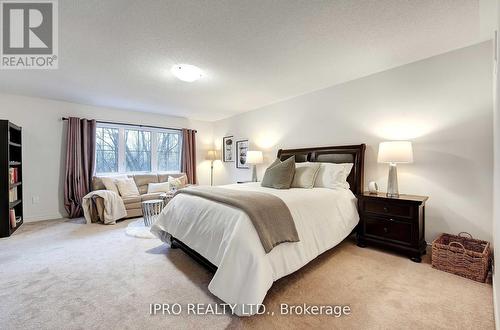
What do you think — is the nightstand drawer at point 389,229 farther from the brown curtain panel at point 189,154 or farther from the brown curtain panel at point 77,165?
the brown curtain panel at point 77,165

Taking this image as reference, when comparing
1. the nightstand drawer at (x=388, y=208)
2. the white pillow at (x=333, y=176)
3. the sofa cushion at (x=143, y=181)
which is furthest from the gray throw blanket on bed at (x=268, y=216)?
the sofa cushion at (x=143, y=181)

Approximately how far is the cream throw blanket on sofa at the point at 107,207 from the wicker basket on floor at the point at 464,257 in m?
4.58

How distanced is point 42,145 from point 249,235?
4719 mm

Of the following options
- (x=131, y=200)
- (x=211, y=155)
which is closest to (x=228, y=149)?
(x=211, y=155)

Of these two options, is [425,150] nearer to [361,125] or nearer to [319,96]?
[361,125]

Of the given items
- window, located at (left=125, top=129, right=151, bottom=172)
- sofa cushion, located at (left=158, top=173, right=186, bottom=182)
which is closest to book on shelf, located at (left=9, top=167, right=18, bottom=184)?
window, located at (left=125, top=129, right=151, bottom=172)

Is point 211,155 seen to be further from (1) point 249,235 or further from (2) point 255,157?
(1) point 249,235

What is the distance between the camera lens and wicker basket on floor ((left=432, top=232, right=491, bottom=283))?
1.92 m

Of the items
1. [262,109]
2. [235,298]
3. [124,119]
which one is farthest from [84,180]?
[235,298]

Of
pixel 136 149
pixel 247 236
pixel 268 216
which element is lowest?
pixel 247 236

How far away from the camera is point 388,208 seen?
2.51 meters

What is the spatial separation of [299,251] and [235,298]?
0.69 m

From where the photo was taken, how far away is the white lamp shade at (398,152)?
242 cm

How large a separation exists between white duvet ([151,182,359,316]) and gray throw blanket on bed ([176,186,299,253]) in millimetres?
51
